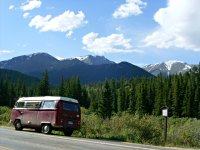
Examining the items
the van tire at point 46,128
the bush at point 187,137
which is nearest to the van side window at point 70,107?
the van tire at point 46,128

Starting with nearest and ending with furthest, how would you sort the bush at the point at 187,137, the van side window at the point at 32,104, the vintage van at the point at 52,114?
the bush at the point at 187,137, the vintage van at the point at 52,114, the van side window at the point at 32,104

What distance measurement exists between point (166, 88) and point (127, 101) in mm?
19737

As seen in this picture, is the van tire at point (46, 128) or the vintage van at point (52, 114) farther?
the van tire at point (46, 128)

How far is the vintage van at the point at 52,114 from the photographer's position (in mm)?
25000

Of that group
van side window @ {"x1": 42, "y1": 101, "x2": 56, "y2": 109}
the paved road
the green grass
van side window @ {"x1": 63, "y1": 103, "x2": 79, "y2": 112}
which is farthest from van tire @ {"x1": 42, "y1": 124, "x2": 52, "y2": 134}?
the paved road

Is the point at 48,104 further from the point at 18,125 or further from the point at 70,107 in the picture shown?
the point at 18,125

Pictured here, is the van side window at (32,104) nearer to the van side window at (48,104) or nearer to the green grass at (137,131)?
the van side window at (48,104)

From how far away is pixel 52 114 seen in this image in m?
25.2

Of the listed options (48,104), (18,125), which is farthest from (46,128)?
(18,125)

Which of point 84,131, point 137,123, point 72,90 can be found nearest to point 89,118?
point 84,131

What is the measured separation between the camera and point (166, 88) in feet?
407

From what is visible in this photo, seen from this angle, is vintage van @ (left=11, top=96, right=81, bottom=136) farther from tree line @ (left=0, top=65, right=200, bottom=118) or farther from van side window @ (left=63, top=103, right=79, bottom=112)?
tree line @ (left=0, top=65, right=200, bottom=118)

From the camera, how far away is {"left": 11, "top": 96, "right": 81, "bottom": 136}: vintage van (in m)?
25.0

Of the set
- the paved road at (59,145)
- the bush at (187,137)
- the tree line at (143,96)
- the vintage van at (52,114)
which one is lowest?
the paved road at (59,145)
